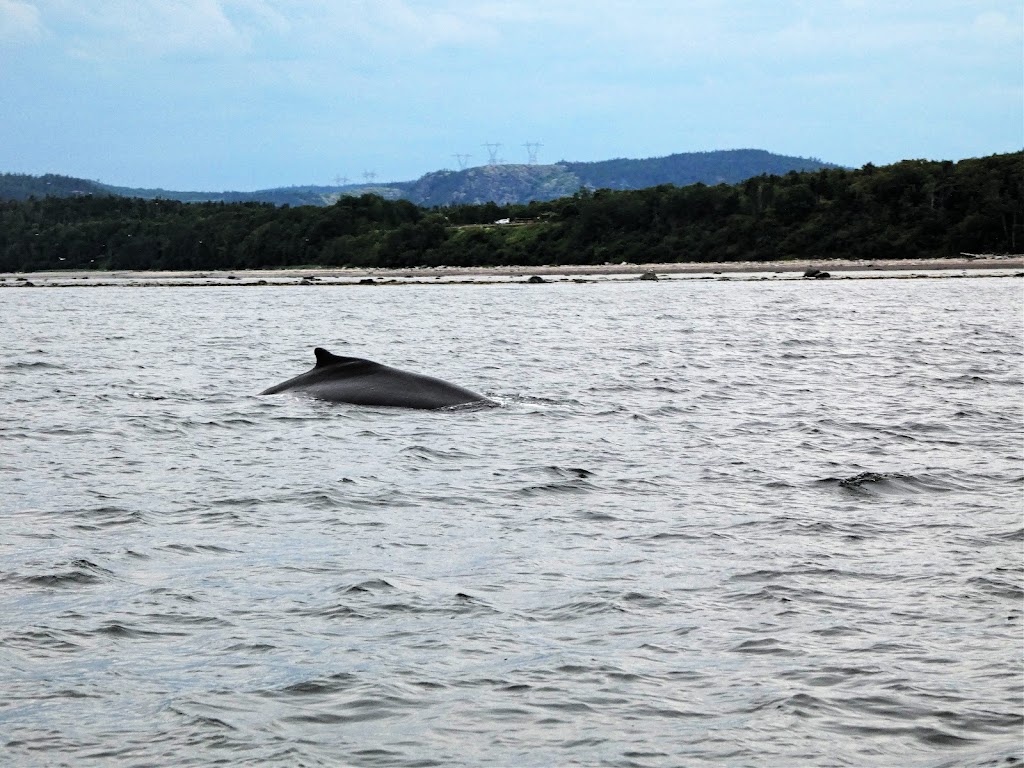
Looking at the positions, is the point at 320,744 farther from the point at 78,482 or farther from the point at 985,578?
the point at 78,482

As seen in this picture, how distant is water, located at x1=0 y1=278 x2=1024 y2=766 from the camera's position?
7.40 m

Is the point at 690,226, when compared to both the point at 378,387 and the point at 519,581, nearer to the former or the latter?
the point at 378,387

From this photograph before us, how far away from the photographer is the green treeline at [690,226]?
134 metres

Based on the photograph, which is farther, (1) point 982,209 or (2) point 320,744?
(1) point 982,209

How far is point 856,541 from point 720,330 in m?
40.4

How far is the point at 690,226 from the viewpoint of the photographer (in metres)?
155

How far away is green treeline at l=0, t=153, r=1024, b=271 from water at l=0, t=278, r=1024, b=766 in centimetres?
11254

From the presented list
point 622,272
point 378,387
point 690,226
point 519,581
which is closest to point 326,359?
point 378,387

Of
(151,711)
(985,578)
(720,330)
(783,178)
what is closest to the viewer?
(151,711)

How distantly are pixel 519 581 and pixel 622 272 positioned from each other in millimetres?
129914

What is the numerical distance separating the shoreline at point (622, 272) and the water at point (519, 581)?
315 feet

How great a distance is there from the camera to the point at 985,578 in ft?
34.7

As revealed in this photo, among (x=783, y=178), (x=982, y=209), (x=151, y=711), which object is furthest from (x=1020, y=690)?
(x=783, y=178)

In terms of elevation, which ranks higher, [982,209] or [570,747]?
[982,209]
